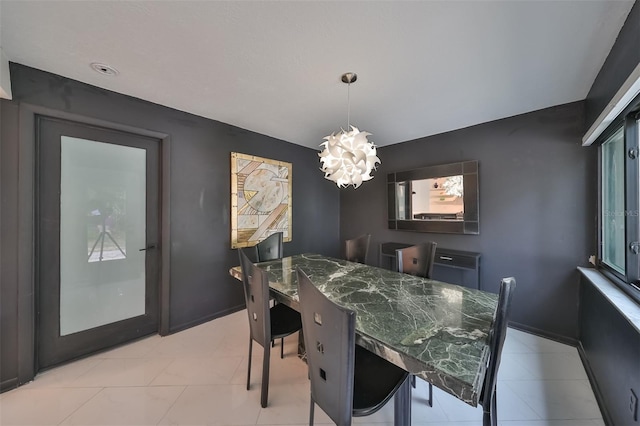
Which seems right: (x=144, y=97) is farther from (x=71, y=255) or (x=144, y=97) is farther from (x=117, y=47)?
(x=71, y=255)

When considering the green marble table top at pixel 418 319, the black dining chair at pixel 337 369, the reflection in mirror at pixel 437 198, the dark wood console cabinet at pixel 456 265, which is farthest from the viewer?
the reflection in mirror at pixel 437 198

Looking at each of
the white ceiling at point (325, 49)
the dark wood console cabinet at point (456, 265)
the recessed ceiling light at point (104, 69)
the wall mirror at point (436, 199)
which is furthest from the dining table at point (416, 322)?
the recessed ceiling light at point (104, 69)

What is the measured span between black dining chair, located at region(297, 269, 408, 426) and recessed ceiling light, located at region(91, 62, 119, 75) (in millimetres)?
2236

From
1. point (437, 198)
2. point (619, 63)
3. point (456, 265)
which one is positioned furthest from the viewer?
point (437, 198)

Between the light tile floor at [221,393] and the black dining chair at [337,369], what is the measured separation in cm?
62

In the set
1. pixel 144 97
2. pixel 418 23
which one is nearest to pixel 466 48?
pixel 418 23

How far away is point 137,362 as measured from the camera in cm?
209

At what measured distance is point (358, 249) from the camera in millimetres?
2707

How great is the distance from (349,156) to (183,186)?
6.61 ft

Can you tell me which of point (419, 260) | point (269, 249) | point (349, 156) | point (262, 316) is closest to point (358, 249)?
point (419, 260)

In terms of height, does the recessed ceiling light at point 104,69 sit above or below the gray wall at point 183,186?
above

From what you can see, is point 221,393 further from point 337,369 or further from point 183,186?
point 183,186

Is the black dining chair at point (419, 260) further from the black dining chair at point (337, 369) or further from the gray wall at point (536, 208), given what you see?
the gray wall at point (536, 208)

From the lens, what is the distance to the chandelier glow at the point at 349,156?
1778 millimetres
